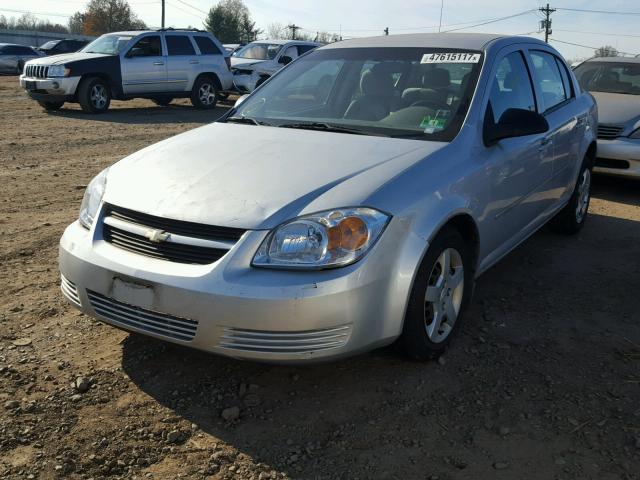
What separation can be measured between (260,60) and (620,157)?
479 inches

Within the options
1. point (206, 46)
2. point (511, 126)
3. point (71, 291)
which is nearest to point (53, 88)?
point (206, 46)

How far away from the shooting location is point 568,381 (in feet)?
10.6

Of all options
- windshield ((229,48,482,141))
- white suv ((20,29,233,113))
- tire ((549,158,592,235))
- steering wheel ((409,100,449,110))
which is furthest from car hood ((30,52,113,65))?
steering wheel ((409,100,449,110))

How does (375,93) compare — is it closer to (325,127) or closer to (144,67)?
(325,127)

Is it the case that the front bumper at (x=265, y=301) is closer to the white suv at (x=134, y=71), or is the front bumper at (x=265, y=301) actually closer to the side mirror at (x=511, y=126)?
the side mirror at (x=511, y=126)

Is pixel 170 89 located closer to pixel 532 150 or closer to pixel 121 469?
pixel 532 150

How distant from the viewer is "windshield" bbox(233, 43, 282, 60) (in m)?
17.6

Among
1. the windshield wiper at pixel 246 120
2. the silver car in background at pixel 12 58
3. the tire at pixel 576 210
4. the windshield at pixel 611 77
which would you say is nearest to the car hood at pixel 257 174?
the windshield wiper at pixel 246 120

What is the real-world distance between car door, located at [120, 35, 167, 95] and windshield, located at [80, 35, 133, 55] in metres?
0.24

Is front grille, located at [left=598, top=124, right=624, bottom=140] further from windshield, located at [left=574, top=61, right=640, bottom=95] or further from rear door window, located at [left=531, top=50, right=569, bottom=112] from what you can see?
rear door window, located at [left=531, top=50, right=569, bottom=112]

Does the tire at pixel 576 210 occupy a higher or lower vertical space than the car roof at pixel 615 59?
lower

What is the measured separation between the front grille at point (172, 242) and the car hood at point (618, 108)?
6340mm

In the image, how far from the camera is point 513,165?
154 inches

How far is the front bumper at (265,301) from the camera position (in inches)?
104
